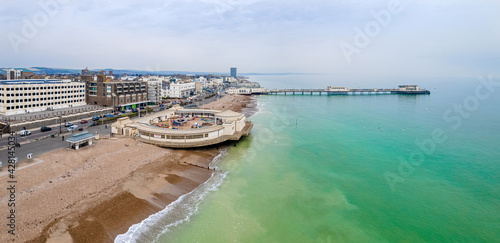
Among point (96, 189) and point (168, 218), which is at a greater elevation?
point (96, 189)

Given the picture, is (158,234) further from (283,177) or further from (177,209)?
(283,177)

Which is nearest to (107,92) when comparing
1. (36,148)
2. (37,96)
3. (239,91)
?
(37,96)

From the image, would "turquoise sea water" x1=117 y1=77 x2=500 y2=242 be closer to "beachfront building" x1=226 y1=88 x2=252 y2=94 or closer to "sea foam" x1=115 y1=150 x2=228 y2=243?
"sea foam" x1=115 y1=150 x2=228 y2=243

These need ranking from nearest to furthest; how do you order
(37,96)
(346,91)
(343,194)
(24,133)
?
(343,194) → (24,133) → (37,96) → (346,91)

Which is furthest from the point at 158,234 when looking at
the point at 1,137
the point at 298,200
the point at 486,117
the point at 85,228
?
the point at 486,117

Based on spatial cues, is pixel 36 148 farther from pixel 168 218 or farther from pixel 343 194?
pixel 343 194

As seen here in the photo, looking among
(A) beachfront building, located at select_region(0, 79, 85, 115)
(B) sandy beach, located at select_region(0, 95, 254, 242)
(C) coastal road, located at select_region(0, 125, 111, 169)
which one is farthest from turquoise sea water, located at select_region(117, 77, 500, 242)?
(A) beachfront building, located at select_region(0, 79, 85, 115)

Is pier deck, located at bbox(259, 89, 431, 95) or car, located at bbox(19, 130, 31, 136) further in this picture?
pier deck, located at bbox(259, 89, 431, 95)

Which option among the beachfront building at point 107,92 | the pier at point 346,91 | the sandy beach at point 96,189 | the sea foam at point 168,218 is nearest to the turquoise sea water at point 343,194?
the sea foam at point 168,218
